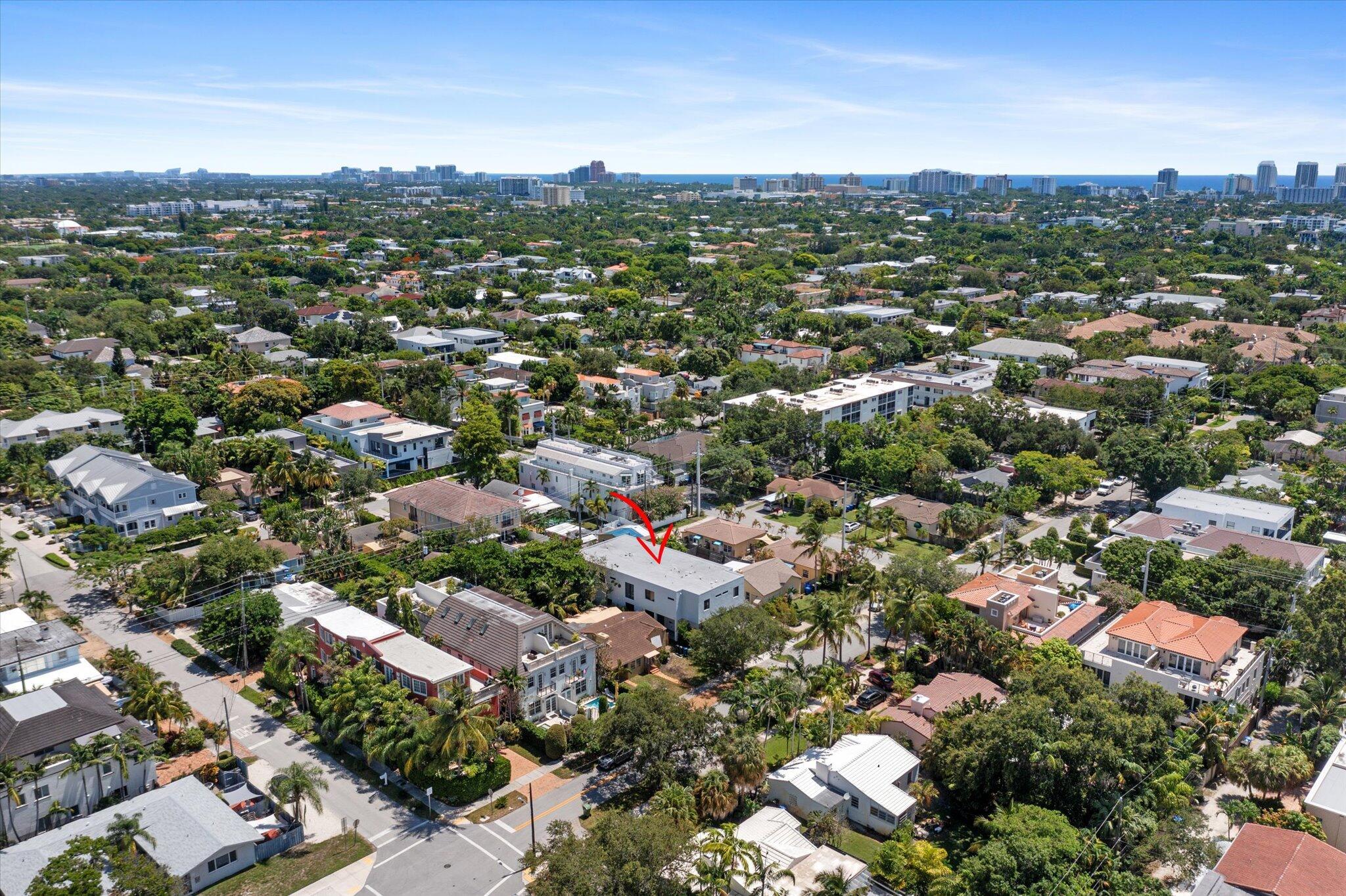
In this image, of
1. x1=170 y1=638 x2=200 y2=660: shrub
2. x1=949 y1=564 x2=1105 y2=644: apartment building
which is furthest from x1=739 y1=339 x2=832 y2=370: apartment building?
x1=170 y1=638 x2=200 y2=660: shrub

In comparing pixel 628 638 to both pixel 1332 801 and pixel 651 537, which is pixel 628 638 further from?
pixel 1332 801

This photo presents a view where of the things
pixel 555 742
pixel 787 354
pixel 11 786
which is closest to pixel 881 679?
pixel 555 742

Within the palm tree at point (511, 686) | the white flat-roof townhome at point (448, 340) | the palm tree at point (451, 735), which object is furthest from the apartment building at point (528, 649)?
the white flat-roof townhome at point (448, 340)

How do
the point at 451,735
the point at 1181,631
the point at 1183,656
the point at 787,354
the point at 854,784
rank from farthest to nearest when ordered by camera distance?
the point at 787,354
the point at 1181,631
the point at 1183,656
the point at 451,735
the point at 854,784

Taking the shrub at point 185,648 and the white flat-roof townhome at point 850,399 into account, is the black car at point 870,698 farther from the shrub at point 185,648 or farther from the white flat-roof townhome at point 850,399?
the white flat-roof townhome at point 850,399

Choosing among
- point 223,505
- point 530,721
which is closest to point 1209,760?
point 530,721

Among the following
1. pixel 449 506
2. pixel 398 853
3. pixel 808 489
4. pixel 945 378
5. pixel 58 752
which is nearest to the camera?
pixel 398 853

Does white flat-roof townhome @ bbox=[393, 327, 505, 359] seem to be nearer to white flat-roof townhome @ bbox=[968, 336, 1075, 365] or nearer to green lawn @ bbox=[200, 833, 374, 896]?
white flat-roof townhome @ bbox=[968, 336, 1075, 365]
